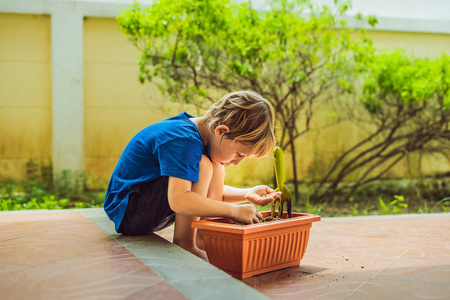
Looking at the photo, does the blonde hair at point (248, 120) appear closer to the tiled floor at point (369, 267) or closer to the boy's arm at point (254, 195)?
the boy's arm at point (254, 195)

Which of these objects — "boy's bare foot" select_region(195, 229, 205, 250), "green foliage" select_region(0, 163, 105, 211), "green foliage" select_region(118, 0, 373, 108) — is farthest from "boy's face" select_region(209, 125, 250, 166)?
"green foliage" select_region(0, 163, 105, 211)

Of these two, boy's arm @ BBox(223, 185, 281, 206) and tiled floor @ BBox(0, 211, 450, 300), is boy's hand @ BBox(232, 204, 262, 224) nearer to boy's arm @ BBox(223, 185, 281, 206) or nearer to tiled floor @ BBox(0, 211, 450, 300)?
boy's arm @ BBox(223, 185, 281, 206)

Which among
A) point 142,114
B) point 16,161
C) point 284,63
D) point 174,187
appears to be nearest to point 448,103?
point 284,63

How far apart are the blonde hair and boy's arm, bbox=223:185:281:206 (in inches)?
7.6

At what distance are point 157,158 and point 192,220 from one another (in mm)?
317

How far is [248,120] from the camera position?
6.11ft

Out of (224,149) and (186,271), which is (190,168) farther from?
(186,271)

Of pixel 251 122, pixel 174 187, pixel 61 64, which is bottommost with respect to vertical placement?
pixel 174 187

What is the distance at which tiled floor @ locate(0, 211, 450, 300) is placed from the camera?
53.1 inches

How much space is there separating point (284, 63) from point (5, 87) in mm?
3162

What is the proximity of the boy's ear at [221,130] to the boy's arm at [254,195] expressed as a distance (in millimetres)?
336

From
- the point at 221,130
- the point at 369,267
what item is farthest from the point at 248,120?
the point at 369,267

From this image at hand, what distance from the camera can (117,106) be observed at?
519 cm

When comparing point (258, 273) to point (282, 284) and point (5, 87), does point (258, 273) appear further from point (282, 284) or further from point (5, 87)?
point (5, 87)
